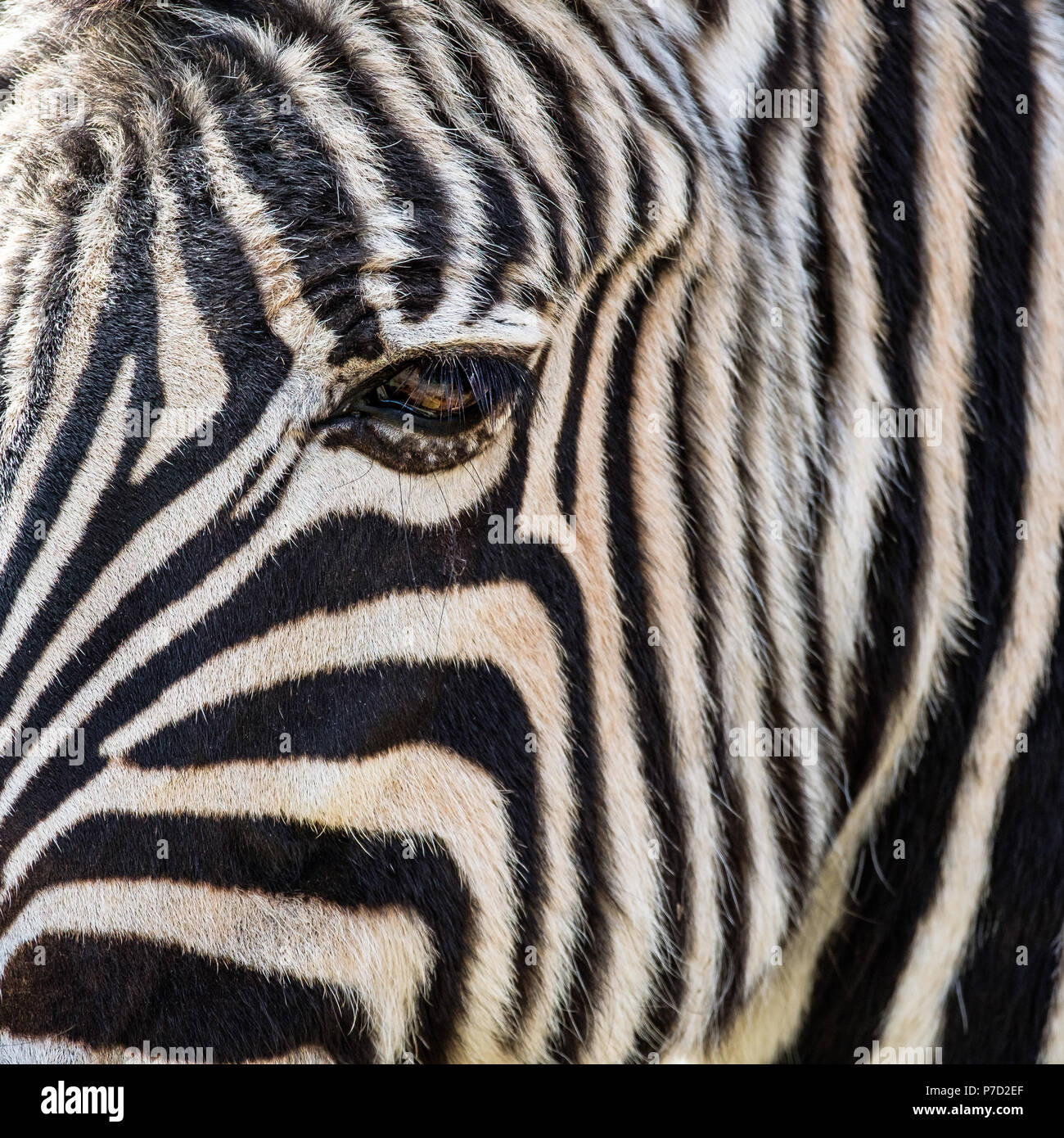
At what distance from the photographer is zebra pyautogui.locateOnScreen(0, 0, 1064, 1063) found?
203cm

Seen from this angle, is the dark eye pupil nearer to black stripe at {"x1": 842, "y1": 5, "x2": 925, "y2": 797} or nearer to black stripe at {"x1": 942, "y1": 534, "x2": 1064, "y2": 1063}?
black stripe at {"x1": 842, "y1": 5, "x2": 925, "y2": 797}

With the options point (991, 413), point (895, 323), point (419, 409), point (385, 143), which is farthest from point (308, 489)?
point (991, 413)

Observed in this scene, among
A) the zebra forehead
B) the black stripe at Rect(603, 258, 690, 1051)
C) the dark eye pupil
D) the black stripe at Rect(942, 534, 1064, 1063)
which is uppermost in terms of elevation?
the zebra forehead

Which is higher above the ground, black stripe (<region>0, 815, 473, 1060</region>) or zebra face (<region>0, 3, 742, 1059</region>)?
zebra face (<region>0, 3, 742, 1059</region>)

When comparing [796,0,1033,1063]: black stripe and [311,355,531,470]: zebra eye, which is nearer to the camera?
[311,355,531,470]: zebra eye

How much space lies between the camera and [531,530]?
7.17 feet

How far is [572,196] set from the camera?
7.06 feet

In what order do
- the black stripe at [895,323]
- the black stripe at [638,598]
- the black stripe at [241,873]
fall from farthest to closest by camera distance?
the black stripe at [895,323] < the black stripe at [638,598] < the black stripe at [241,873]

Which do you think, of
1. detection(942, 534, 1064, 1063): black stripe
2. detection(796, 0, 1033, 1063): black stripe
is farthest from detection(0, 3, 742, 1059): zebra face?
detection(942, 534, 1064, 1063): black stripe

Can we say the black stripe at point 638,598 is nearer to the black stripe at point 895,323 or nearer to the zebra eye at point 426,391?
the zebra eye at point 426,391

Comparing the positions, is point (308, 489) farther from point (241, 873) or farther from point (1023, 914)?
point (1023, 914)

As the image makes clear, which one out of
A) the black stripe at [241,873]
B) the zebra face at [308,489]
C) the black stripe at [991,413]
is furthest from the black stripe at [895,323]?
the black stripe at [241,873]

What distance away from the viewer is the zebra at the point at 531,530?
6.67ft

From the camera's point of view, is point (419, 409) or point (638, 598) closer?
point (419, 409)
